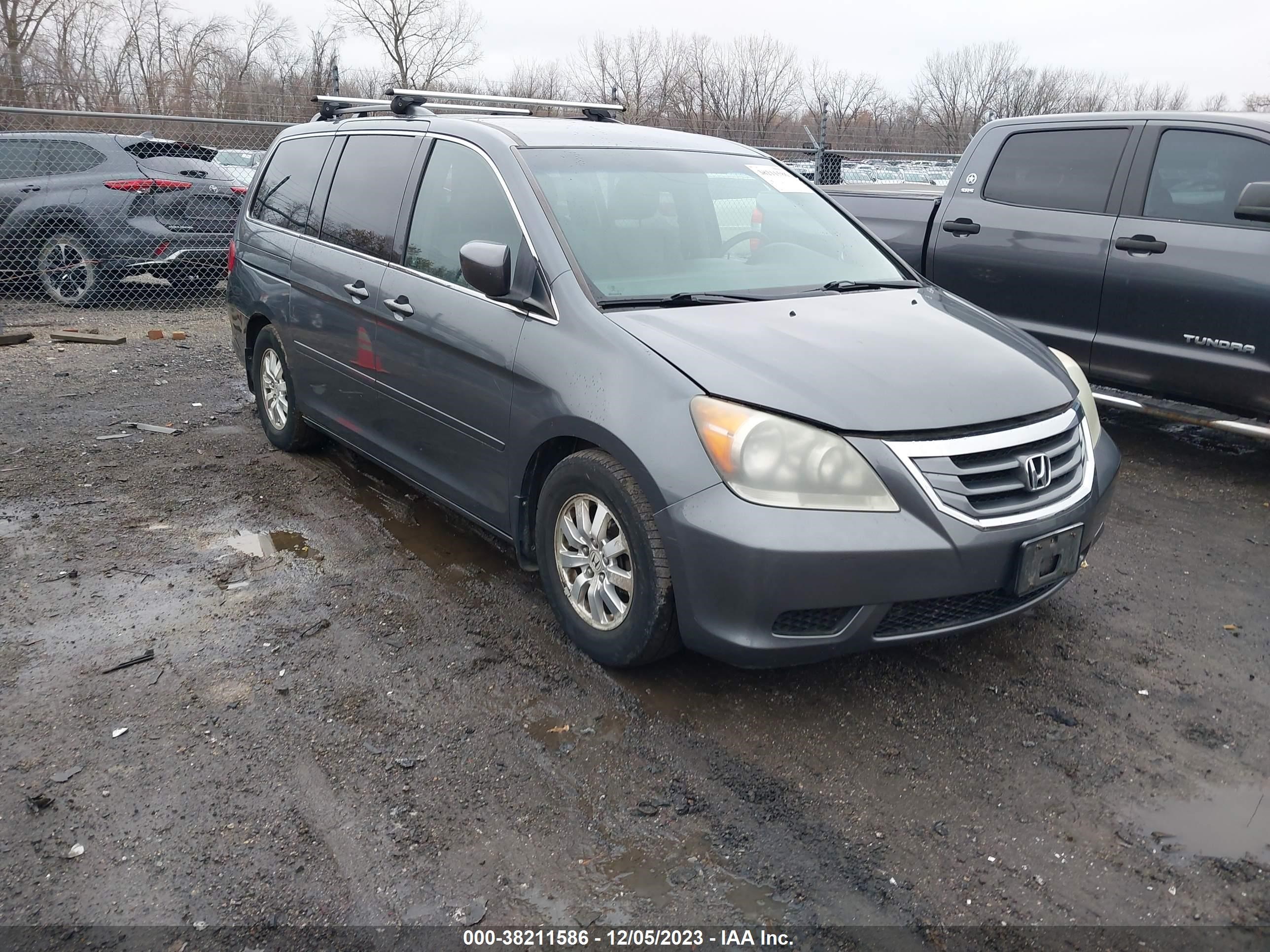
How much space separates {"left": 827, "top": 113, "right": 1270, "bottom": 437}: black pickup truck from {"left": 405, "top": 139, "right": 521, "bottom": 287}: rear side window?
3.68m

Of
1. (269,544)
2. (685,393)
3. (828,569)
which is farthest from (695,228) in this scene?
(269,544)

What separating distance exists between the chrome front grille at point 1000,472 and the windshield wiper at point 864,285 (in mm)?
1003

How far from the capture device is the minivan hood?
115 inches

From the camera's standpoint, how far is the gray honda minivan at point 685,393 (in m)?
2.84

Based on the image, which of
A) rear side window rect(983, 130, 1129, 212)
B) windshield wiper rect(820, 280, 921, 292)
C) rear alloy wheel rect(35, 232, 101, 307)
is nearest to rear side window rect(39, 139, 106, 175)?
rear alloy wheel rect(35, 232, 101, 307)

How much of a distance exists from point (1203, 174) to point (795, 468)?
13.5 feet

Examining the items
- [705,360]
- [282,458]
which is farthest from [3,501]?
[705,360]

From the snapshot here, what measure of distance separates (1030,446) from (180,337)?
8260 millimetres

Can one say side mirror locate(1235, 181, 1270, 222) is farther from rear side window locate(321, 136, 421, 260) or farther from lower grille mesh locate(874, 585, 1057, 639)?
rear side window locate(321, 136, 421, 260)

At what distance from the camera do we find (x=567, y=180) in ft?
12.5

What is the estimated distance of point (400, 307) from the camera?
4086 millimetres

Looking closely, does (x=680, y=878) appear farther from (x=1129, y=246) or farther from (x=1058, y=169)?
(x=1058, y=169)

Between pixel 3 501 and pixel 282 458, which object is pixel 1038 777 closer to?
pixel 282 458

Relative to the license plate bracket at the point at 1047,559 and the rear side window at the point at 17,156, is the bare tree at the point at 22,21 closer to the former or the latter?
the rear side window at the point at 17,156
